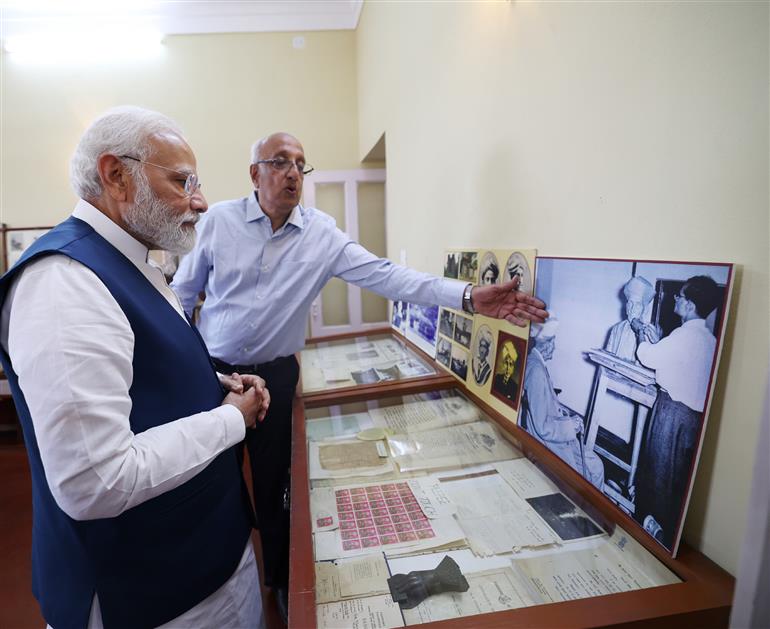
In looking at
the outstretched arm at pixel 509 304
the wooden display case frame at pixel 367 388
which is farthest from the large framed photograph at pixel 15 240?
the outstretched arm at pixel 509 304

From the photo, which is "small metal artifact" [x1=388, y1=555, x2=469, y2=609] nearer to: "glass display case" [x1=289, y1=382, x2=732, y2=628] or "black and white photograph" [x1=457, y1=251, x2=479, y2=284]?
"glass display case" [x1=289, y1=382, x2=732, y2=628]

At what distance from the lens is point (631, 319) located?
947 millimetres

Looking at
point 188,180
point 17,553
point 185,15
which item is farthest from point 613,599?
point 185,15

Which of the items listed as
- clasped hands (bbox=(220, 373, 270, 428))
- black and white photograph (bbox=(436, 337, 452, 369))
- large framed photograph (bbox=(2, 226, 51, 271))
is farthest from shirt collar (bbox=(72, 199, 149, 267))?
large framed photograph (bbox=(2, 226, 51, 271))

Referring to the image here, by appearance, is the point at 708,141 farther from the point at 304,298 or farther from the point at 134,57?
the point at 134,57

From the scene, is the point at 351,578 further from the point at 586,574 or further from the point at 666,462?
the point at 666,462

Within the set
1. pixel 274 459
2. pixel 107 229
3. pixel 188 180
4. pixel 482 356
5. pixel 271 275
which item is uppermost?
pixel 188 180

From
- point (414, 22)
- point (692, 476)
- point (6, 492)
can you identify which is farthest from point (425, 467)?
point (6, 492)

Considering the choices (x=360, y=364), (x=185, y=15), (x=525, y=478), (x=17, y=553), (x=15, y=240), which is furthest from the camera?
(x=15, y=240)

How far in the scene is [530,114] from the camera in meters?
1.36

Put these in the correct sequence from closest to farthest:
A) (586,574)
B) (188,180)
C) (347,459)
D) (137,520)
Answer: (586,574), (137,520), (188,180), (347,459)

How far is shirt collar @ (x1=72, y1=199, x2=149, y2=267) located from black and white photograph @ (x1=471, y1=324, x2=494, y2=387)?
3.64 feet

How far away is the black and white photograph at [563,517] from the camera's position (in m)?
0.98

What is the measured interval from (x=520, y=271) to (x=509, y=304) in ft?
0.35
